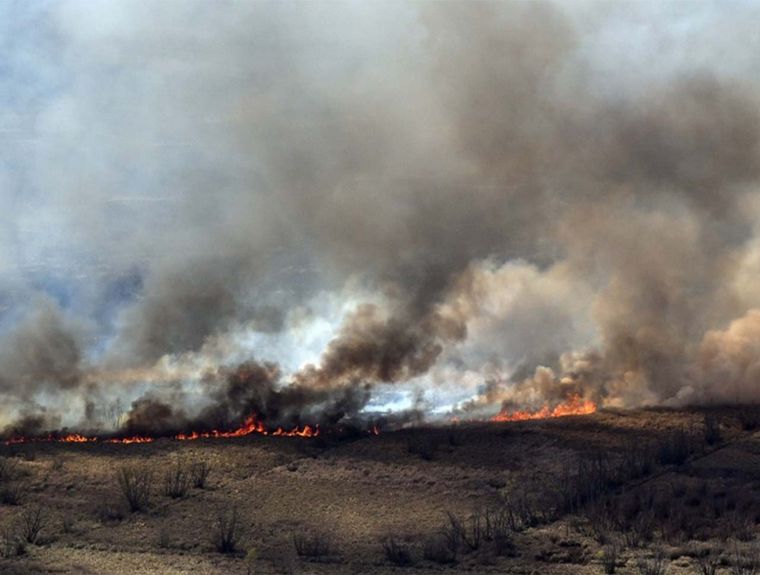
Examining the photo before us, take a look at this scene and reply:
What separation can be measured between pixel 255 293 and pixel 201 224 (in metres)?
2.72

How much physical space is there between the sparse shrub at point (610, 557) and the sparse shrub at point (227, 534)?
4.48 meters

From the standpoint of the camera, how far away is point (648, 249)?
25547 millimetres

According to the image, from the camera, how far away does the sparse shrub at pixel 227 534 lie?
45.3 ft

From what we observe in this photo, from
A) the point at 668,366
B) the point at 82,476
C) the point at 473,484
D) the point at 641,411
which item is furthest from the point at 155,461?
the point at 668,366

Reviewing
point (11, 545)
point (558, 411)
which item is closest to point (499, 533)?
point (11, 545)

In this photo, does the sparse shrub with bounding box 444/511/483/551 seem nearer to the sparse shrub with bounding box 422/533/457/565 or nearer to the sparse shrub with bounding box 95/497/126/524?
the sparse shrub with bounding box 422/533/457/565

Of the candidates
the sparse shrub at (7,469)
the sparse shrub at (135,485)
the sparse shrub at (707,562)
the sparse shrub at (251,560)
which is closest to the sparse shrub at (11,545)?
the sparse shrub at (135,485)

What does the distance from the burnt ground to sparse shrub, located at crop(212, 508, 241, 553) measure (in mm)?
81

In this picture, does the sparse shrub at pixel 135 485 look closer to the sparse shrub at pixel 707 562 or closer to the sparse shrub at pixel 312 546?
the sparse shrub at pixel 312 546

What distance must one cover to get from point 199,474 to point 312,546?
3.92m

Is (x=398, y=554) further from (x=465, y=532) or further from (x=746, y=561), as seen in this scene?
(x=746, y=561)

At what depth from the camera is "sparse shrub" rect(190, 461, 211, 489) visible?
1684 cm

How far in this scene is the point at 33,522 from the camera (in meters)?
14.7

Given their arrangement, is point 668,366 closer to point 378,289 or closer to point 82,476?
point 378,289
